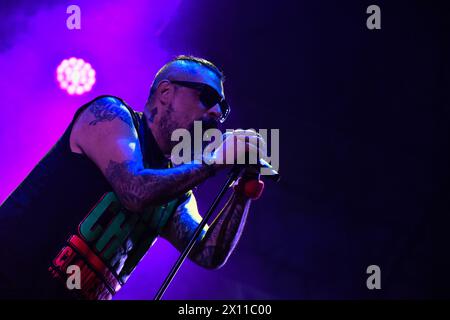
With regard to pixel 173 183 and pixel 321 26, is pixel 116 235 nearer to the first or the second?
pixel 173 183

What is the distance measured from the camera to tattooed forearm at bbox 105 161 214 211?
2023 millimetres

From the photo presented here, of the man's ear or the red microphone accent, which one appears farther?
the man's ear

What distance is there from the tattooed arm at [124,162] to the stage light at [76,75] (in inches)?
100

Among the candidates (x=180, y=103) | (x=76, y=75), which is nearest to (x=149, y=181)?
(x=180, y=103)

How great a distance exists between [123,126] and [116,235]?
46cm

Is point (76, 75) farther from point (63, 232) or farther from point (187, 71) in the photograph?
point (63, 232)

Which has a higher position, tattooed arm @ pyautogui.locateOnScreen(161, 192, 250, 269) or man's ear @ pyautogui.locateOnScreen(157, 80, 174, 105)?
man's ear @ pyautogui.locateOnScreen(157, 80, 174, 105)

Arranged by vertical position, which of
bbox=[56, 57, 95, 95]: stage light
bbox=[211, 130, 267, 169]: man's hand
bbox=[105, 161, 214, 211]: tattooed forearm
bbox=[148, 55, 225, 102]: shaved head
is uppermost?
bbox=[56, 57, 95, 95]: stage light

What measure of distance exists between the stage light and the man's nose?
98.2 inches

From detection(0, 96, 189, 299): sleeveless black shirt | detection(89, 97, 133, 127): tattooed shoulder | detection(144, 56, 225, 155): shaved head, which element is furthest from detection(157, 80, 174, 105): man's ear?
detection(0, 96, 189, 299): sleeveless black shirt

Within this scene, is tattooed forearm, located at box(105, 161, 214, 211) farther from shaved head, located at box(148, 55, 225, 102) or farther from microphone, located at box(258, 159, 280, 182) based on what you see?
shaved head, located at box(148, 55, 225, 102)

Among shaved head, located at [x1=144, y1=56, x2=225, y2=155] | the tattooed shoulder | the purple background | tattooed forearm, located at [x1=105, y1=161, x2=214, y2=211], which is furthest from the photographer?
the purple background

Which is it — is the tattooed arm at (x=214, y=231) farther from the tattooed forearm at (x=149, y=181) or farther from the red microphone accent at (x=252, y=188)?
the tattooed forearm at (x=149, y=181)

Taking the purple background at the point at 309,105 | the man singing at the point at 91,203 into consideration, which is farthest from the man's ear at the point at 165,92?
the purple background at the point at 309,105
